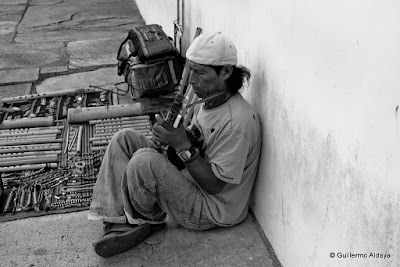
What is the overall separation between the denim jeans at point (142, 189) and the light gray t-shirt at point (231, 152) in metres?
0.13

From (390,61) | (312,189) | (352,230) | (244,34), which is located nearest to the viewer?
(390,61)

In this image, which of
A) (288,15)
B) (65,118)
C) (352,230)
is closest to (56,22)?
(65,118)

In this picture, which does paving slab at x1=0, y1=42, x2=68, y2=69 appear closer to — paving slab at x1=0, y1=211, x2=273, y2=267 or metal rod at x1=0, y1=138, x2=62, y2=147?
metal rod at x1=0, y1=138, x2=62, y2=147

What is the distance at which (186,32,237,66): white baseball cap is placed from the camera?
2.96 meters

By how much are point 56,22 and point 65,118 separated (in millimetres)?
4265

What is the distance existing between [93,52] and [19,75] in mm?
1244

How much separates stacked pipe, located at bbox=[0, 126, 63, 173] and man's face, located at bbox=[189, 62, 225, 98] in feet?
6.00

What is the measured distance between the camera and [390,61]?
173 cm

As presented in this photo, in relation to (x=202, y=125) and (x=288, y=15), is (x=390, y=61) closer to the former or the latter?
(x=288, y=15)

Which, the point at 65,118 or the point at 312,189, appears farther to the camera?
the point at 65,118

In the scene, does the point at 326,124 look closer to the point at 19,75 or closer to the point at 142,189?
the point at 142,189

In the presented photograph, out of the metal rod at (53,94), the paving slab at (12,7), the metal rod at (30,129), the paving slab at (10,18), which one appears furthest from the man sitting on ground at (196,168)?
the paving slab at (12,7)

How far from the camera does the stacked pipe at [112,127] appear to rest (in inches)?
185

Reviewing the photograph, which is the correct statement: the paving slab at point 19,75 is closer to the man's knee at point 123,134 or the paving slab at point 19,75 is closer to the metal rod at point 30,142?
the metal rod at point 30,142
